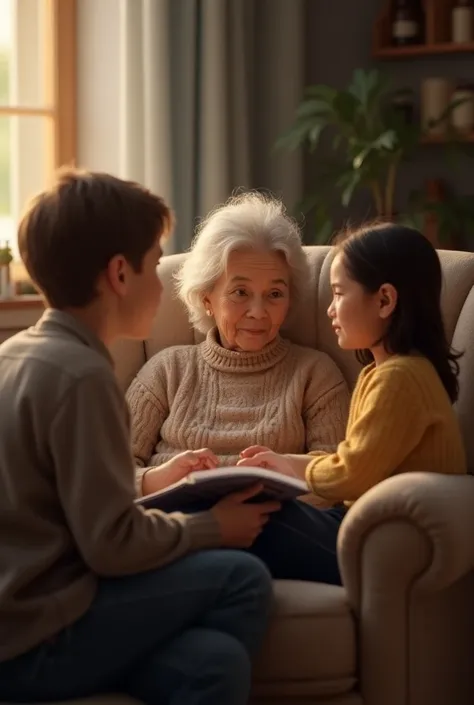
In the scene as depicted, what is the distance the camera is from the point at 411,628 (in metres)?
2.02

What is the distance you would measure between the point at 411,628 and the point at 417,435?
1.08 feet

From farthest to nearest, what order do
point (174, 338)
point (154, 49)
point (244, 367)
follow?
point (154, 49) → point (174, 338) → point (244, 367)

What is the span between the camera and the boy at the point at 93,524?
1696 millimetres

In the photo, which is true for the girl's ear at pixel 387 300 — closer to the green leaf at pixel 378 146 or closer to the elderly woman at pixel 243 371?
the elderly woman at pixel 243 371

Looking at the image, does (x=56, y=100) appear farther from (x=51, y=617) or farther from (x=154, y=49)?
(x=51, y=617)

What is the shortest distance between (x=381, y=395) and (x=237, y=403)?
1.73 ft

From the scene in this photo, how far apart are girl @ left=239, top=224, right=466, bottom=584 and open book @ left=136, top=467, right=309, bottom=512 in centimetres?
11

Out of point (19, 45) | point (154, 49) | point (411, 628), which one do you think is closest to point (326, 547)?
point (411, 628)

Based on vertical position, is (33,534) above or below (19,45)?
below

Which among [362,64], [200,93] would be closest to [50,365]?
[200,93]

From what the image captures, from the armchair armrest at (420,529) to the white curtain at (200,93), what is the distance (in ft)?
6.26

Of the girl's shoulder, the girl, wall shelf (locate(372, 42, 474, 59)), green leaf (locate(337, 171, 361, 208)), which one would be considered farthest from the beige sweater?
wall shelf (locate(372, 42, 474, 59))

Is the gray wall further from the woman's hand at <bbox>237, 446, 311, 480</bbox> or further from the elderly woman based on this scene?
the woman's hand at <bbox>237, 446, 311, 480</bbox>

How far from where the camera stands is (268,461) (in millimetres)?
2318
